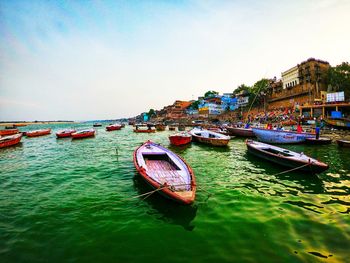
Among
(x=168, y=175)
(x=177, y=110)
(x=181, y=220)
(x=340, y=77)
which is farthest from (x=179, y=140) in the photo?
(x=177, y=110)

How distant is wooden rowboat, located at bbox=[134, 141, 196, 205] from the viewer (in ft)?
24.5

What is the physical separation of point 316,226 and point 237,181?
16.4ft

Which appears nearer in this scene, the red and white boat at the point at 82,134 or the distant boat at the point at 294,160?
the distant boat at the point at 294,160

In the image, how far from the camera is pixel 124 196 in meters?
9.48

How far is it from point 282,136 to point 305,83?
4800 cm

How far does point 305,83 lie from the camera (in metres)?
Result: 61.7

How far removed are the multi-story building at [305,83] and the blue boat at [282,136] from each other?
3759 centimetres

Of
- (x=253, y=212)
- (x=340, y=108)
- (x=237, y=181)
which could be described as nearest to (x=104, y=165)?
(x=237, y=181)

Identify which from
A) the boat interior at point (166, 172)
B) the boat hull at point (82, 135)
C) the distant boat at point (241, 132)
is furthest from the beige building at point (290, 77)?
the boat interior at point (166, 172)

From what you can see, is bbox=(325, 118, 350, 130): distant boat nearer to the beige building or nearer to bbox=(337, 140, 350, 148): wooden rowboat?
bbox=(337, 140, 350, 148): wooden rowboat

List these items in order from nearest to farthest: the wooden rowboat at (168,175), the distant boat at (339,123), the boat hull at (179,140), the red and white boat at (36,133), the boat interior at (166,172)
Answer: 1. the wooden rowboat at (168,175)
2. the boat interior at (166,172)
3. the boat hull at (179,140)
4. the distant boat at (339,123)
5. the red and white boat at (36,133)

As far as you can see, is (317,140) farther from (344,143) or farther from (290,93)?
(290,93)

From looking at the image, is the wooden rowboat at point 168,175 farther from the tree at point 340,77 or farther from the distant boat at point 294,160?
the tree at point 340,77

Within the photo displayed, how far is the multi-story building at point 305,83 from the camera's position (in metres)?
60.1
